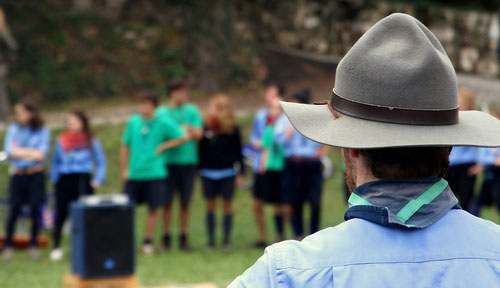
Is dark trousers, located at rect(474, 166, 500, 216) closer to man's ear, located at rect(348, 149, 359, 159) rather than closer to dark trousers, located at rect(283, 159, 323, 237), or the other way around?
dark trousers, located at rect(283, 159, 323, 237)

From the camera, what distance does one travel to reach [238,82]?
20344 millimetres

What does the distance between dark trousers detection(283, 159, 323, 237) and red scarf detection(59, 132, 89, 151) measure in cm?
237

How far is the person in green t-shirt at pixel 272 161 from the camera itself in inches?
407

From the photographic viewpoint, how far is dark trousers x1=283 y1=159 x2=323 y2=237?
1016cm

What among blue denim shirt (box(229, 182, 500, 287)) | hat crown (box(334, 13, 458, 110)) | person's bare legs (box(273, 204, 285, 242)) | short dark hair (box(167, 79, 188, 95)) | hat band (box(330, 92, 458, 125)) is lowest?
person's bare legs (box(273, 204, 285, 242))

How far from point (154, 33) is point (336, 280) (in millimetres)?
19921

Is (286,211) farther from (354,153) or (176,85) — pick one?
(354,153)

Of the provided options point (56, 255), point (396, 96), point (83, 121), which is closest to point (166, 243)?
point (56, 255)

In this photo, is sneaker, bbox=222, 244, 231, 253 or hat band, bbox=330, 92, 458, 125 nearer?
hat band, bbox=330, 92, 458, 125

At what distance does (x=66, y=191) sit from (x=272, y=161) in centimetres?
245

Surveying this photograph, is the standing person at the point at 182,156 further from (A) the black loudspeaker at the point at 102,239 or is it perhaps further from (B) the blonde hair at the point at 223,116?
(A) the black loudspeaker at the point at 102,239

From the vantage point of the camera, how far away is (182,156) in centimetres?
1041

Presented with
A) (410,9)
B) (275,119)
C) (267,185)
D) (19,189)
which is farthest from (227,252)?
(410,9)

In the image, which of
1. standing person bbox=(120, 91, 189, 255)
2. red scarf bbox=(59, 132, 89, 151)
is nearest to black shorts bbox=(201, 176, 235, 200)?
standing person bbox=(120, 91, 189, 255)
